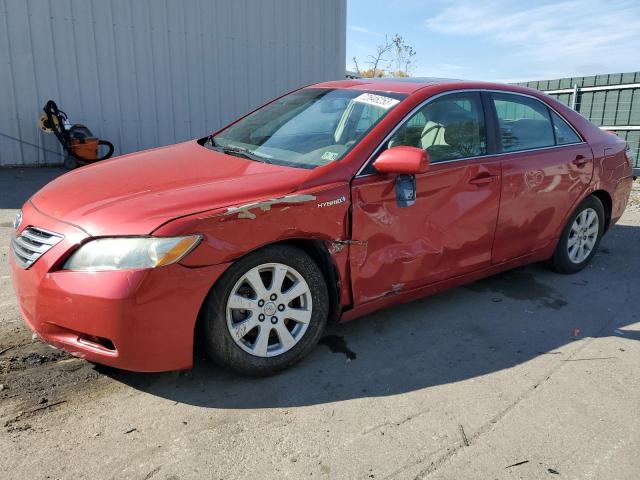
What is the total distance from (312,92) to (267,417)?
2.50 m

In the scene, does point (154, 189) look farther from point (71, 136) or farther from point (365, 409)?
point (71, 136)

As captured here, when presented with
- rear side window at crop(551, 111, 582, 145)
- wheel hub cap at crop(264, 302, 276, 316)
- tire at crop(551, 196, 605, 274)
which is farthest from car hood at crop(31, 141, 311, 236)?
tire at crop(551, 196, 605, 274)

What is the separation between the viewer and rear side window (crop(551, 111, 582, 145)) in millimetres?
4307

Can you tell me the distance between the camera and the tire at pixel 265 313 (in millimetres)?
2594

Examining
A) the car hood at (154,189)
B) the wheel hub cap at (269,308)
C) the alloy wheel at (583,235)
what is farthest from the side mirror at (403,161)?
the alloy wheel at (583,235)

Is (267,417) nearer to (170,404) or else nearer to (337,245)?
(170,404)

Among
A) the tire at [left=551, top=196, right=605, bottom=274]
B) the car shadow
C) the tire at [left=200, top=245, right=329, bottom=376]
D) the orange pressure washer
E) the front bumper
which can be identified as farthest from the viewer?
the orange pressure washer

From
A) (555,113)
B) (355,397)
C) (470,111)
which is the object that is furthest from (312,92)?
(355,397)

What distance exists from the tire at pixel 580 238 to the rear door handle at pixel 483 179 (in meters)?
1.23

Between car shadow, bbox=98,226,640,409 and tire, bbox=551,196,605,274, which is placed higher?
tire, bbox=551,196,605,274

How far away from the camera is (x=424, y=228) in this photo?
330 cm

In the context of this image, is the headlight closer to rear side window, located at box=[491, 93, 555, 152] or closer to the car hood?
the car hood

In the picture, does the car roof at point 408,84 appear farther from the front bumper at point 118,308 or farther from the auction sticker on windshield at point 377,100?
the front bumper at point 118,308

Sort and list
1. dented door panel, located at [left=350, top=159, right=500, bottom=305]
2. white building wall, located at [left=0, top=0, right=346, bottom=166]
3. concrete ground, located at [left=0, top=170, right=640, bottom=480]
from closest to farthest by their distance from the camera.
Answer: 1. concrete ground, located at [left=0, top=170, right=640, bottom=480]
2. dented door panel, located at [left=350, top=159, right=500, bottom=305]
3. white building wall, located at [left=0, top=0, right=346, bottom=166]
